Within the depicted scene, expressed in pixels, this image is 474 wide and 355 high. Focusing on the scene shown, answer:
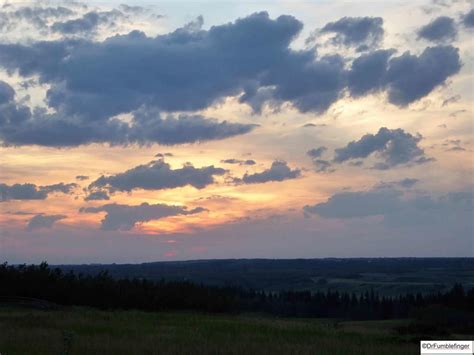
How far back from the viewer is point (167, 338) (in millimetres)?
26469

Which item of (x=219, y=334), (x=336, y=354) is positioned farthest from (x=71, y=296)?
(x=336, y=354)

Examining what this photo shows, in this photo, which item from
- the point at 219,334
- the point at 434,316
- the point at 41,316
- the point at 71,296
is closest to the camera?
the point at 219,334

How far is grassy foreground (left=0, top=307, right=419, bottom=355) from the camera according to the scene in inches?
901

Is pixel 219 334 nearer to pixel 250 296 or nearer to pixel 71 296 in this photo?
pixel 71 296

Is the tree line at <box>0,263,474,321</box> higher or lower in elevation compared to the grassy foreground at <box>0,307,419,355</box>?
higher

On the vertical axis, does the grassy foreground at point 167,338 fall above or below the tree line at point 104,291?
below

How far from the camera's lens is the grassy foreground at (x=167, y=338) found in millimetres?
22891

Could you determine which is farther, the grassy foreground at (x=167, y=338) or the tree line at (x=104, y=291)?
the tree line at (x=104, y=291)

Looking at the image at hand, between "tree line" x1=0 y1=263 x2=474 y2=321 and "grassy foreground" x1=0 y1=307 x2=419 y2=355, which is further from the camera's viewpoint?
"tree line" x1=0 y1=263 x2=474 y2=321

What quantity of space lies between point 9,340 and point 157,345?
A: 5141mm

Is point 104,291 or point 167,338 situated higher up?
point 104,291

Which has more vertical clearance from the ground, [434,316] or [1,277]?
[1,277]

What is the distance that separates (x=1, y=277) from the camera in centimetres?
5350

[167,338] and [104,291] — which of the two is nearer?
[167,338]
